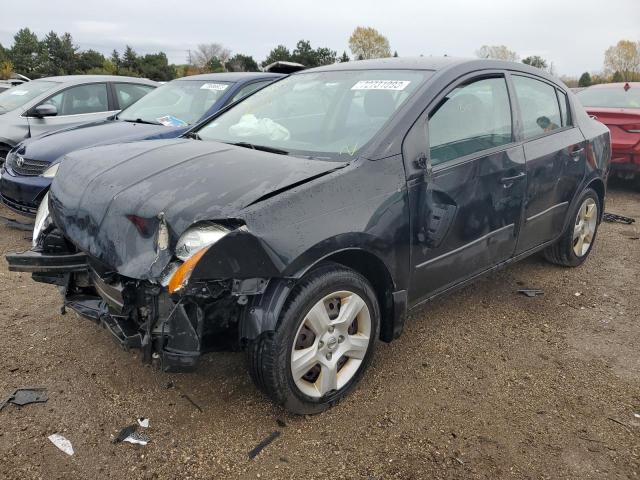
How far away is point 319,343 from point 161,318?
0.77 meters

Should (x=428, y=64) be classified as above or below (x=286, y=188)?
above

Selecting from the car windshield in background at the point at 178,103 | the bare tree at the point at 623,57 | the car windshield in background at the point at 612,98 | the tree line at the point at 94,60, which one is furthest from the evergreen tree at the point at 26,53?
the bare tree at the point at 623,57

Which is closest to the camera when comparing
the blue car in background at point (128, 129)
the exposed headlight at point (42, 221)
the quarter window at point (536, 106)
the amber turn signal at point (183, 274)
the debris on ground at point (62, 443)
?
the amber turn signal at point (183, 274)

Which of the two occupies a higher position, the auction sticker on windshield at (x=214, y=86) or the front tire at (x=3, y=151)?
the auction sticker on windshield at (x=214, y=86)

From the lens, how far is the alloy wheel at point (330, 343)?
2.49 metres

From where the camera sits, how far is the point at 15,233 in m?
5.41

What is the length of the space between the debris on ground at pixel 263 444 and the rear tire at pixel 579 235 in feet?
10.2

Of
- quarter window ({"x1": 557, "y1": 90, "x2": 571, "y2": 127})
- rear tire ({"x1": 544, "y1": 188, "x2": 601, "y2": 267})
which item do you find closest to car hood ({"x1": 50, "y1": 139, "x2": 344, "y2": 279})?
quarter window ({"x1": 557, "y1": 90, "x2": 571, "y2": 127})

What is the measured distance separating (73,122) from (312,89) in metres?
4.63

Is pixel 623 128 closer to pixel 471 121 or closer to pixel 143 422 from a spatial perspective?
pixel 471 121

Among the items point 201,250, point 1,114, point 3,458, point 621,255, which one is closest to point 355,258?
point 201,250

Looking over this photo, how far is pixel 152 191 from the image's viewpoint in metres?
Result: 2.38

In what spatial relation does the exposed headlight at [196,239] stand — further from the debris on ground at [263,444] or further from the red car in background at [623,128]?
the red car in background at [623,128]

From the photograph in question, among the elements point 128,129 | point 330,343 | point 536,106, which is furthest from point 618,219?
point 128,129
